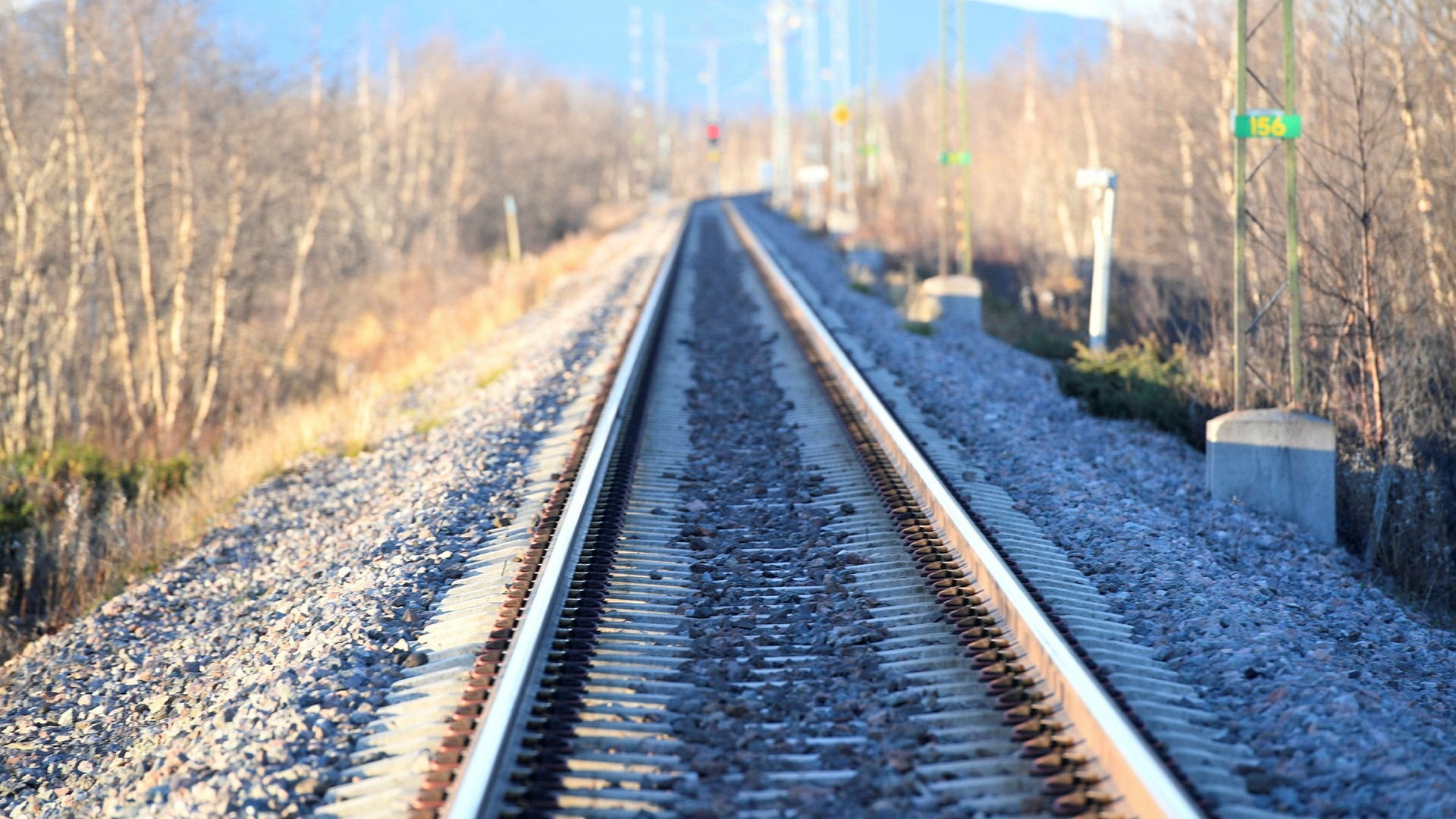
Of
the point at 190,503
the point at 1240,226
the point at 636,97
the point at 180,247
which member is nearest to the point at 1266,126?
the point at 1240,226

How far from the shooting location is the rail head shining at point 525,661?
3.86 metres

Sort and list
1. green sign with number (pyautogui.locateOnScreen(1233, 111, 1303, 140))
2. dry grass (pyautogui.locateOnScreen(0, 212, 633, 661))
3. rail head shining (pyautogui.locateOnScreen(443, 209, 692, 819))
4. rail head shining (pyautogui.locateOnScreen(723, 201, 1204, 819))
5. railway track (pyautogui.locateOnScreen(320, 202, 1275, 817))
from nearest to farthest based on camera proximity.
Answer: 1. rail head shining (pyautogui.locateOnScreen(723, 201, 1204, 819))
2. rail head shining (pyautogui.locateOnScreen(443, 209, 692, 819))
3. railway track (pyautogui.locateOnScreen(320, 202, 1275, 817))
4. green sign with number (pyautogui.locateOnScreen(1233, 111, 1303, 140))
5. dry grass (pyautogui.locateOnScreen(0, 212, 633, 661))

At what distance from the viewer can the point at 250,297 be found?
22.6 m

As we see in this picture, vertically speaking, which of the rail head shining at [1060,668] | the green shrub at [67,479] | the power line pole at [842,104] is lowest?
the green shrub at [67,479]

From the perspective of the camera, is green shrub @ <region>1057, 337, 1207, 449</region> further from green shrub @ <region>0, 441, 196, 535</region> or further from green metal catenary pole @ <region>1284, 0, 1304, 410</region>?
green shrub @ <region>0, 441, 196, 535</region>

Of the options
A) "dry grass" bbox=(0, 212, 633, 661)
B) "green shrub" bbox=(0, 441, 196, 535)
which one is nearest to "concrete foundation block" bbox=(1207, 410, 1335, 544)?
"dry grass" bbox=(0, 212, 633, 661)

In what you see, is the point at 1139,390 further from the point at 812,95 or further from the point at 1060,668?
the point at 812,95

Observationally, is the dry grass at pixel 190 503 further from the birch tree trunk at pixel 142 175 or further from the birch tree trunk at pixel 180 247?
the birch tree trunk at pixel 142 175

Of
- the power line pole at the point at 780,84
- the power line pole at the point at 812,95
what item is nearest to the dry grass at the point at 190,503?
the power line pole at the point at 812,95

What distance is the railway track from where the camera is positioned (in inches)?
160

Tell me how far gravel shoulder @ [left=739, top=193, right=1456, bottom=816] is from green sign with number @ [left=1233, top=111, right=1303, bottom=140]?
2.44 meters

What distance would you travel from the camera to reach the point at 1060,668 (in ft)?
14.8

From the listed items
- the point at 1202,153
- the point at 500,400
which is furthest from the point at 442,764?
the point at 1202,153

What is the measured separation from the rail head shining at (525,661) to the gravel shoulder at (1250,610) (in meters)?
2.38
